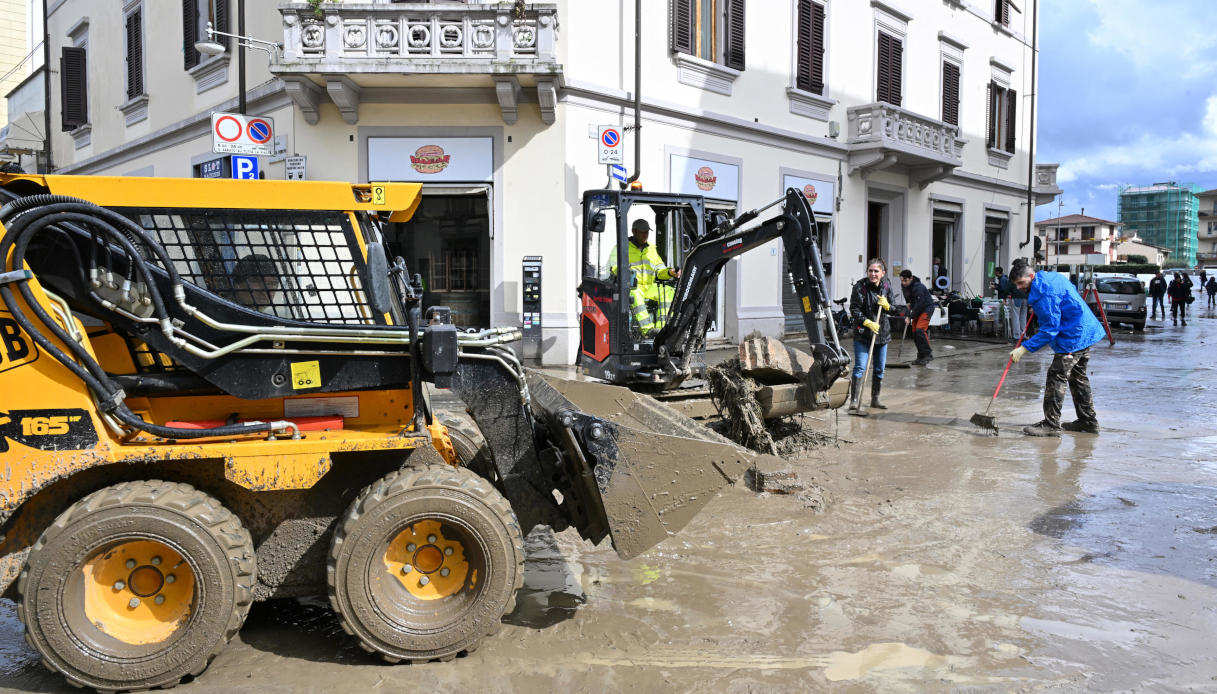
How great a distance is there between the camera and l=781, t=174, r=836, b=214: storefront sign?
58.0 ft

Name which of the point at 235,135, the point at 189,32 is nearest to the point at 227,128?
the point at 235,135

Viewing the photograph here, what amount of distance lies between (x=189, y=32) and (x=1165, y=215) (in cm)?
12224

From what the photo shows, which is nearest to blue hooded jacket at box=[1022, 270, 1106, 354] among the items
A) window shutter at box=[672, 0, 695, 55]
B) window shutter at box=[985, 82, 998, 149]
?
window shutter at box=[672, 0, 695, 55]

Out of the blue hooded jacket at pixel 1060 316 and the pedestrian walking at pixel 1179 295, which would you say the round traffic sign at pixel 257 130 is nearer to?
the blue hooded jacket at pixel 1060 316

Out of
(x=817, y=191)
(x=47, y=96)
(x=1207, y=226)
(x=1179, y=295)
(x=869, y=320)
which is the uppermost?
(x=1207, y=226)

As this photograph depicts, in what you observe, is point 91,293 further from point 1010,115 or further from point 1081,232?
point 1081,232

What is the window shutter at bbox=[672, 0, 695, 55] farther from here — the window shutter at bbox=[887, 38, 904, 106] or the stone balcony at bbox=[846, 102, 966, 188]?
the window shutter at bbox=[887, 38, 904, 106]

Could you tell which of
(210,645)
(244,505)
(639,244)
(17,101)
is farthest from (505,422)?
(17,101)

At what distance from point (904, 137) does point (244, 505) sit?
61.3ft

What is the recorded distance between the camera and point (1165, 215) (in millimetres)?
106688

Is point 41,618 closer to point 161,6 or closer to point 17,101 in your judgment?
point 161,6

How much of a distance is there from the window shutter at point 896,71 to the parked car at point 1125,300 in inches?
324

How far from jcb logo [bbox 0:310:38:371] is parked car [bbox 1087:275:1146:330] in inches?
996

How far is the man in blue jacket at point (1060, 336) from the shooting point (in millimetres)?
8445
